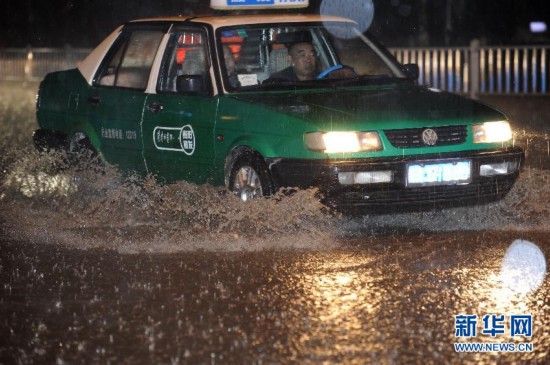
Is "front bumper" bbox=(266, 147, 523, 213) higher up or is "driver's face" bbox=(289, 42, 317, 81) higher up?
"driver's face" bbox=(289, 42, 317, 81)

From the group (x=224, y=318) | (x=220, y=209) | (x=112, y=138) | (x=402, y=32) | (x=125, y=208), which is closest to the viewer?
(x=224, y=318)

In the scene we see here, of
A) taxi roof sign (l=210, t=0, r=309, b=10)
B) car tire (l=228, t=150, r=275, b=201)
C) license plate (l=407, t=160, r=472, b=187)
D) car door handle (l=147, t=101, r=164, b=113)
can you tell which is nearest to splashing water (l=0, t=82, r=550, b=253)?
car tire (l=228, t=150, r=275, b=201)

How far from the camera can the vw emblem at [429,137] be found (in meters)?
8.26

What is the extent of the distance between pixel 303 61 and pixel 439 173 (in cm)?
194

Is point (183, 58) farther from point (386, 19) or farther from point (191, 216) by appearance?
point (386, 19)

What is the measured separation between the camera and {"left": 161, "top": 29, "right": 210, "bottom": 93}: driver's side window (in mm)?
9469

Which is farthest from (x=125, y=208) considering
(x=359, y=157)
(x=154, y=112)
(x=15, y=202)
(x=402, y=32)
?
(x=402, y=32)

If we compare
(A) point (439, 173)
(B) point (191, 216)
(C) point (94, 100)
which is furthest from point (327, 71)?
(C) point (94, 100)

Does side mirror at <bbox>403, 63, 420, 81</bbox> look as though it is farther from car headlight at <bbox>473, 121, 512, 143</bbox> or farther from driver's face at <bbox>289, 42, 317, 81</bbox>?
car headlight at <bbox>473, 121, 512, 143</bbox>

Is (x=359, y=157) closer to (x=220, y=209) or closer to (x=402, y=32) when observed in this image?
(x=220, y=209)

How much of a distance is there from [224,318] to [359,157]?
2.48 metres

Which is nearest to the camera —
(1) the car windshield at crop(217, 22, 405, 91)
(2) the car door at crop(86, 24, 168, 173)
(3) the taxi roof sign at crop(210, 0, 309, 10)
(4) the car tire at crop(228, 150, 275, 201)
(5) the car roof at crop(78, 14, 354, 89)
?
(4) the car tire at crop(228, 150, 275, 201)

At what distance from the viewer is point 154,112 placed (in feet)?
31.0

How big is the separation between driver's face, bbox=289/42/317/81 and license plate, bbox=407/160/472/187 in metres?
1.79
